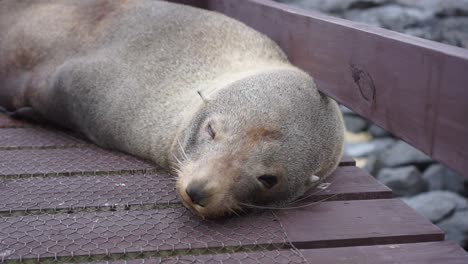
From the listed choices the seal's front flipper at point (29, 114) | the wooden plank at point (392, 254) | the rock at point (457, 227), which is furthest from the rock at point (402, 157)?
the wooden plank at point (392, 254)

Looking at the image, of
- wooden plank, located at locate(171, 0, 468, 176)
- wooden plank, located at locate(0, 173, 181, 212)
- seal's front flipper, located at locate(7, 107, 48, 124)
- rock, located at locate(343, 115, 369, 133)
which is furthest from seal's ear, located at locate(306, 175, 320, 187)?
rock, located at locate(343, 115, 369, 133)

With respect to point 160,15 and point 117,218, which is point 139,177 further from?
point 160,15

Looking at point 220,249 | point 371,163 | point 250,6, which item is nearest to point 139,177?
point 220,249

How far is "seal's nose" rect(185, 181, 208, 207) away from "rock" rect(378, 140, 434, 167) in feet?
14.1

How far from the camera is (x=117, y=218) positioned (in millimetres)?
2457

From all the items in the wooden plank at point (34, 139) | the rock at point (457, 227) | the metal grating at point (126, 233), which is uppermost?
the metal grating at point (126, 233)

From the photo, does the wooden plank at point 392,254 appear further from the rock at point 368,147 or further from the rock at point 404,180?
the rock at point 368,147

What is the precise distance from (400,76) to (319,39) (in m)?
0.79

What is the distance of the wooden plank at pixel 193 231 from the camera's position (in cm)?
222

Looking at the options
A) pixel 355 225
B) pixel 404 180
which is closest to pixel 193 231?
pixel 355 225

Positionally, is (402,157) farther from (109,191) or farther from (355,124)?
(109,191)

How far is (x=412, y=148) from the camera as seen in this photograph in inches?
255

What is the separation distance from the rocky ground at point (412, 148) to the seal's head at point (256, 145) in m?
3.07

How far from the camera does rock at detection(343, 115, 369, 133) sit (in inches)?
285
